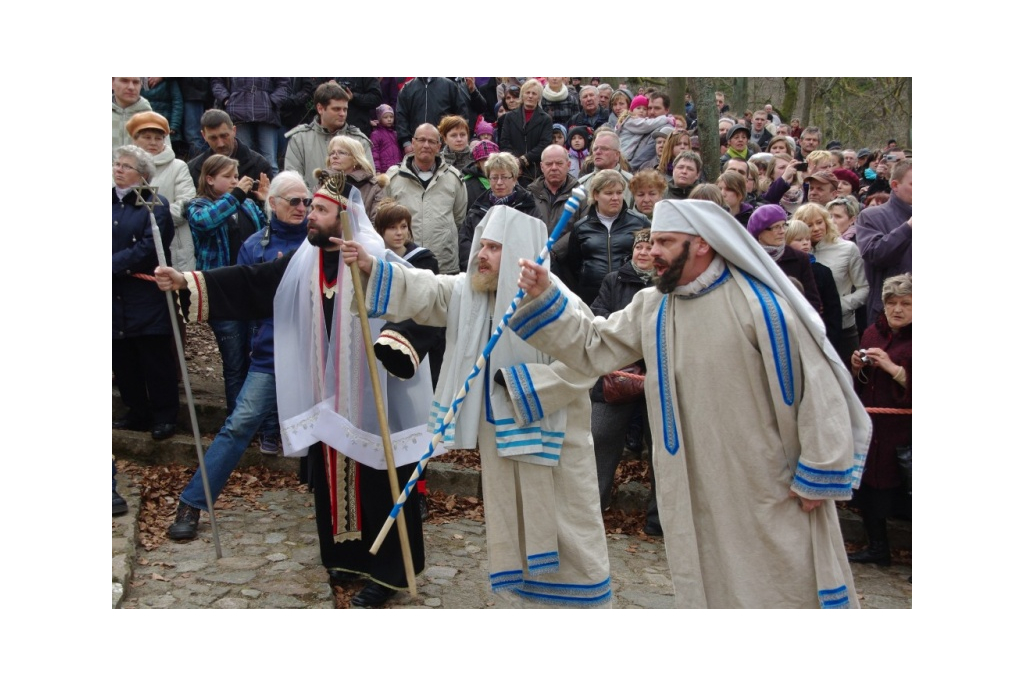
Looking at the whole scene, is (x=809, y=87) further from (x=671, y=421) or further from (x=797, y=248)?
(x=671, y=421)

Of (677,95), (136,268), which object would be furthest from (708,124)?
(136,268)

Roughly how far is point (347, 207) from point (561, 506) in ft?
6.06

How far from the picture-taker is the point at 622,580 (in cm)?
592

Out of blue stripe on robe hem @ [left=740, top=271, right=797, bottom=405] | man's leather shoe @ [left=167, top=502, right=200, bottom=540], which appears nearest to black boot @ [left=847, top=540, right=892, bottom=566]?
blue stripe on robe hem @ [left=740, top=271, right=797, bottom=405]

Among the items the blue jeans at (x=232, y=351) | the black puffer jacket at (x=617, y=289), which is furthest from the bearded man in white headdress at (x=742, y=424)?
the blue jeans at (x=232, y=351)

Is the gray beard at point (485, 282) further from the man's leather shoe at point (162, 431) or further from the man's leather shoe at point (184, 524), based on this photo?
the man's leather shoe at point (162, 431)

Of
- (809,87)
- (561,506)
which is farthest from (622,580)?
(809,87)

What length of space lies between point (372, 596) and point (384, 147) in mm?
5545

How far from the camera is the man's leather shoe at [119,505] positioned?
5958mm

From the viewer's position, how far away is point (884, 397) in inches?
243

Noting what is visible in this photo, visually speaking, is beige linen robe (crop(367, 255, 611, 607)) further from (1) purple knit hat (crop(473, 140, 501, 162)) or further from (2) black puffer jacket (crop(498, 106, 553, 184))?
(2) black puffer jacket (crop(498, 106, 553, 184))

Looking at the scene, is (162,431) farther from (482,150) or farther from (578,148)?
(578,148)

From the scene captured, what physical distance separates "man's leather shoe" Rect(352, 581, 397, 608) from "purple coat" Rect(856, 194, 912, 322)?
381 centimetres

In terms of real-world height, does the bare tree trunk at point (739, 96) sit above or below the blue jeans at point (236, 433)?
above
